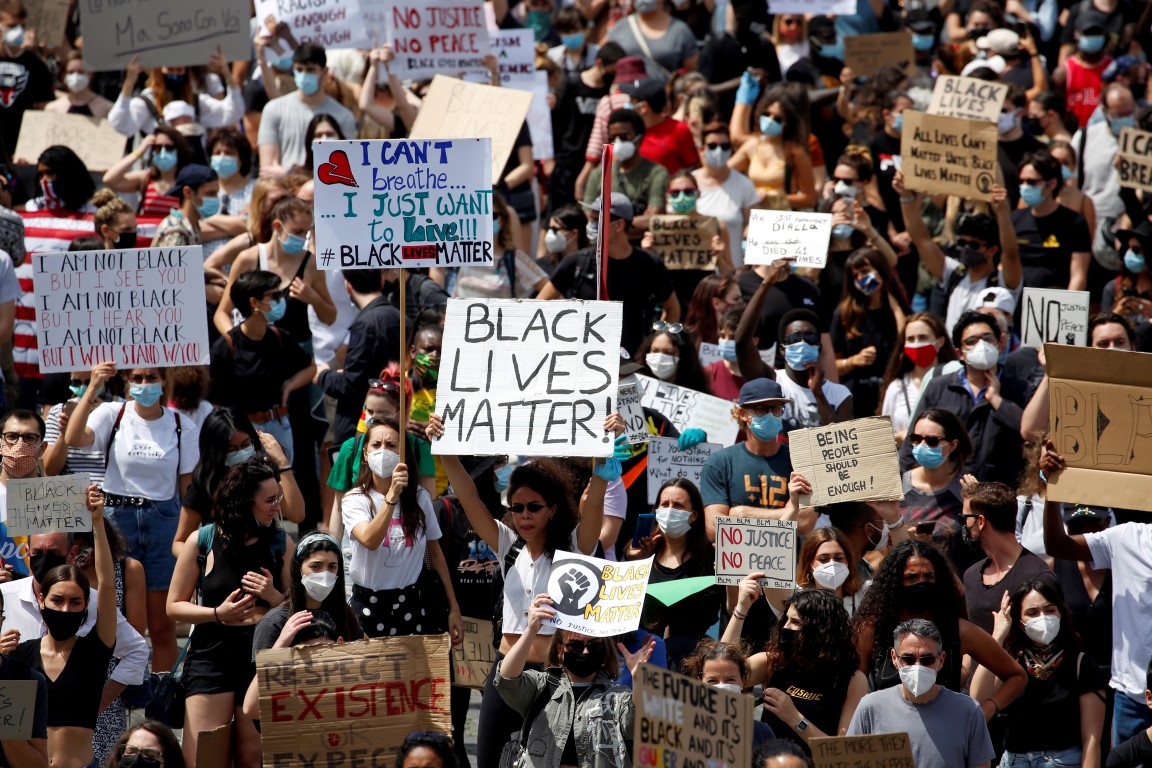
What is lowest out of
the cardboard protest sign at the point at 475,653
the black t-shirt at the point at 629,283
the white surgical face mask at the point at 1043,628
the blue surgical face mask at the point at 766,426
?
the cardboard protest sign at the point at 475,653

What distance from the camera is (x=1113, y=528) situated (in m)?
8.87

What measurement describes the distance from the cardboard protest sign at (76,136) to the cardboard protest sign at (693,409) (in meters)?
6.13

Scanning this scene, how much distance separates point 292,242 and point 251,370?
4.17 feet

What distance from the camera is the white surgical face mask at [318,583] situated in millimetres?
8148

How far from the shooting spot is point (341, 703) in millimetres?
7543

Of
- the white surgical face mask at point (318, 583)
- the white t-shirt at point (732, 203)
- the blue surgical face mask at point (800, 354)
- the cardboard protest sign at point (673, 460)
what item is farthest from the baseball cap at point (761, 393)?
the white t-shirt at point (732, 203)

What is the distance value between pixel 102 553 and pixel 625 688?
2646 mm

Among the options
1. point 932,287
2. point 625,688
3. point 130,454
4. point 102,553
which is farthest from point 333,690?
point 932,287

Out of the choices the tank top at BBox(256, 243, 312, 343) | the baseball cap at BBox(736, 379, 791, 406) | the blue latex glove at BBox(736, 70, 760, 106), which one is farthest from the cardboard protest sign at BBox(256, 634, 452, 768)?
the blue latex glove at BBox(736, 70, 760, 106)

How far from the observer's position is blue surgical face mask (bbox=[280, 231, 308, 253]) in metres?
11.9

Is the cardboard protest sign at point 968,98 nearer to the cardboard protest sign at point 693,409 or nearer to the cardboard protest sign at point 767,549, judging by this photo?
the cardboard protest sign at point 693,409

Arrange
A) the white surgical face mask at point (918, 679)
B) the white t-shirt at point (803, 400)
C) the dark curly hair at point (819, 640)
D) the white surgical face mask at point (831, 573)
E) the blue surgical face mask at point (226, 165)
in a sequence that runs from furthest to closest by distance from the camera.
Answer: the blue surgical face mask at point (226, 165) < the white t-shirt at point (803, 400) < the white surgical face mask at point (831, 573) < the dark curly hair at point (819, 640) < the white surgical face mask at point (918, 679)

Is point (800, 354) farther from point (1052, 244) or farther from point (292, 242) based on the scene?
point (292, 242)

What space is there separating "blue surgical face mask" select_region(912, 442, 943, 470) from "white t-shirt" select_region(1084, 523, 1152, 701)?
1126 millimetres
